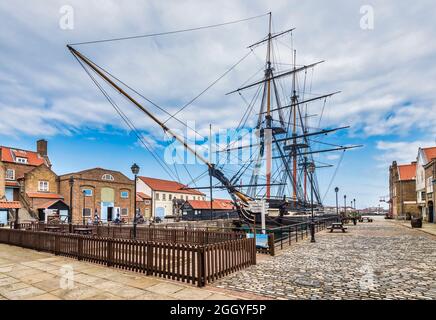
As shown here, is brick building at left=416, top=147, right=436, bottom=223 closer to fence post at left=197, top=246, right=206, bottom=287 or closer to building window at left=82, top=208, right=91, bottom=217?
fence post at left=197, top=246, right=206, bottom=287

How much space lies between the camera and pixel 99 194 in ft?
146

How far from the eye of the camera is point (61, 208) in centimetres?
3928

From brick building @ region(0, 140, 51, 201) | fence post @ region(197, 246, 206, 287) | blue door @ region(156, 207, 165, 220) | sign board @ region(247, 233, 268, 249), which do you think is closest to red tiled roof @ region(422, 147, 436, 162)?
sign board @ region(247, 233, 268, 249)

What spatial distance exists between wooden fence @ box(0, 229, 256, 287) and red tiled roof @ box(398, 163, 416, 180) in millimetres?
53720

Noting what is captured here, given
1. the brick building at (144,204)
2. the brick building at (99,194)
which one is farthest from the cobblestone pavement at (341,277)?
the brick building at (144,204)

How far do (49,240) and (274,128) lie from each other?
33609 mm

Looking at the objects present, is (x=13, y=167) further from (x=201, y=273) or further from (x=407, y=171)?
(x=407, y=171)

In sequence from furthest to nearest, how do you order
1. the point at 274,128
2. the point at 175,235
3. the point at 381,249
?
the point at 274,128 → the point at 175,235 → the point at 381,249

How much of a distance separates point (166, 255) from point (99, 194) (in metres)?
39.8

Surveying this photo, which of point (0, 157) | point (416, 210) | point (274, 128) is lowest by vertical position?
point (416, 210)

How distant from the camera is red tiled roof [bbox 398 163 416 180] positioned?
52.4 m

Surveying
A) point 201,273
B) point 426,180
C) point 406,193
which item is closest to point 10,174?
point 201,273
